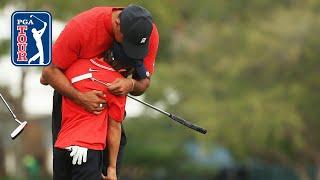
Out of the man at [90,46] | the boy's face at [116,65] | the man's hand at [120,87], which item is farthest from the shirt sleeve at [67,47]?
the man's hand at [120,87]

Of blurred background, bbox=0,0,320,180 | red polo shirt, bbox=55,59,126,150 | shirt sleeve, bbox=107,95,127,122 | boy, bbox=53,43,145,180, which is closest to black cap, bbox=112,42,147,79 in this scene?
boy, bbox=53,43,145,180

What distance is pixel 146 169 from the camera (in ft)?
130

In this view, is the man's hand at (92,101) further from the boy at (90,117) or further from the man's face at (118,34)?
the man's face at (118,34)

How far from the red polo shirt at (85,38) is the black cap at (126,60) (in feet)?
0.29

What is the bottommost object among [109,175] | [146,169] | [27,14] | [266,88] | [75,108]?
[146,169]

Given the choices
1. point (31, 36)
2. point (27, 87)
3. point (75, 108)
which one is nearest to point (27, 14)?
point (31, 36)

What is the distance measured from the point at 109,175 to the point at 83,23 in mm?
1110

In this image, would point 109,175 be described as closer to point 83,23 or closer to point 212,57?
point 83,23

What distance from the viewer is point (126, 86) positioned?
7.29m

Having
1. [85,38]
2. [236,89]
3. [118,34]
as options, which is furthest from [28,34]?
[236,89]

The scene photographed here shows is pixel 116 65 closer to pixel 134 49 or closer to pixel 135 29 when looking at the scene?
pixel 134 49

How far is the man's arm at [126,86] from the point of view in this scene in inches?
285

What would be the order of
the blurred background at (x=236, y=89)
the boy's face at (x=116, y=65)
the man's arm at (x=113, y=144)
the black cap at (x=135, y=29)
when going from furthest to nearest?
the blurred background at (x=236, y=89) → the man's arm at (x=113, y=144) → the boy's face at (x=116, y=65) → the black cap at (x=135, y=29)

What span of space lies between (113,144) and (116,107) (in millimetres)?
274
